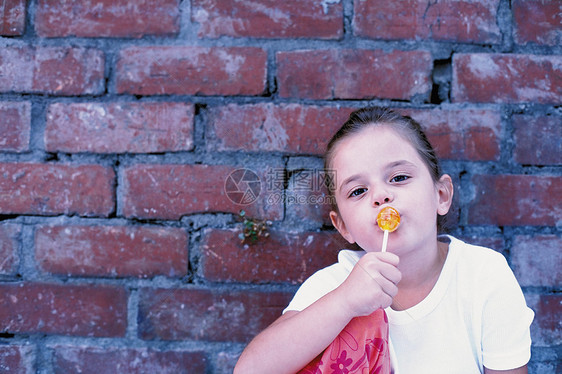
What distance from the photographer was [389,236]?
685 millimetres

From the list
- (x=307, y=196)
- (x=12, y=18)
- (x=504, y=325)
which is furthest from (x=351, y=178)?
(x=12, y=18)

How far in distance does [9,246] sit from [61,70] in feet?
1.11

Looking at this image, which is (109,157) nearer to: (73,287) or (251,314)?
(73,287)

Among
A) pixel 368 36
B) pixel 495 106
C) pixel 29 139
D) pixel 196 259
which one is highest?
pixel 368 36

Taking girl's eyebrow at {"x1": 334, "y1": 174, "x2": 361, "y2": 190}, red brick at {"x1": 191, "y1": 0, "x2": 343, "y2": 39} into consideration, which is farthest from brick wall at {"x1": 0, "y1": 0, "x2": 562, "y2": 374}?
girl's eyebrow at {"x1": 334, "y1": 174, "x2": 361, "y2": 190}

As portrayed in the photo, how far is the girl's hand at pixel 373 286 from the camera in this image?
639mm

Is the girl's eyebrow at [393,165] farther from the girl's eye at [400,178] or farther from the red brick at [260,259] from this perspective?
the red brick at [260,259]

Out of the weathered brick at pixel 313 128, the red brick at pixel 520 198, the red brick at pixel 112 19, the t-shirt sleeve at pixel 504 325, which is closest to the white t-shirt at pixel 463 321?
the t-shirt sleeve at pixel 504 325

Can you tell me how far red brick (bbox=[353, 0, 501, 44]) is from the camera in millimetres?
812

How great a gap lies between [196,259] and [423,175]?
1.41ft

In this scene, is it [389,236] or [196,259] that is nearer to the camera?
[389,236]

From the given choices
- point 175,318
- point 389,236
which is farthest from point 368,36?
point 175,318

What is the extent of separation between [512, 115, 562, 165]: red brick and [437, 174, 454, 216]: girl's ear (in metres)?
0.16

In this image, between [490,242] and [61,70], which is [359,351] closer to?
[490,242]
